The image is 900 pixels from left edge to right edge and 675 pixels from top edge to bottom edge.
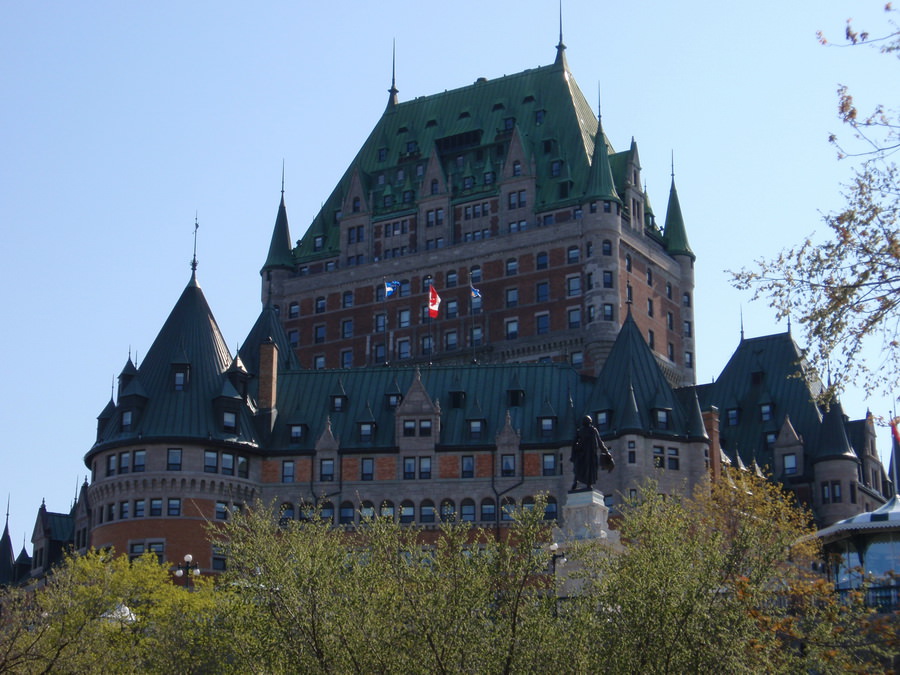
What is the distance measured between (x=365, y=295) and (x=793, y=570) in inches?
3644

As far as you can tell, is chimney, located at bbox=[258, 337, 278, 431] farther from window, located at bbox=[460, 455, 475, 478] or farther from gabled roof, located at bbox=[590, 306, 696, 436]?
gabled roof, located at bbox=[590, 306, 696, 436]

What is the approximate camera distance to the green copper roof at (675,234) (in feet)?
463

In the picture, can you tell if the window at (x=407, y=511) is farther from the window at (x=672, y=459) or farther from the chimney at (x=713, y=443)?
the chimney at (x=713, y=443)

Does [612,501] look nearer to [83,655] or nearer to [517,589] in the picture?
[83,655]

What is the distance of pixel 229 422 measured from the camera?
10631 centimetres

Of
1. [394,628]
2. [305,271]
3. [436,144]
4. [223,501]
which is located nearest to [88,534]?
[223,501]

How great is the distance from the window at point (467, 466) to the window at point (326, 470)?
8109 millimetres

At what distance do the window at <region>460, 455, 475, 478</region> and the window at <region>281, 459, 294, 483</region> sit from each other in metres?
10.6

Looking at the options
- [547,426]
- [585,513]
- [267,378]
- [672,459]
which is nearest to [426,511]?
[547,426]

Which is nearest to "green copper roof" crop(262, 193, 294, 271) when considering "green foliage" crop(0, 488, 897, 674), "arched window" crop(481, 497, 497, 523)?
"arched window" crop(481, 497, 497, 523)

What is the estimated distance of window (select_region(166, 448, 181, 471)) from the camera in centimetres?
10375

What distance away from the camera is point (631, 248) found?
436ft

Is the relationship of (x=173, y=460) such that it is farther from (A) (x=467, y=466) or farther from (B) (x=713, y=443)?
(B) (x=713, y=443)

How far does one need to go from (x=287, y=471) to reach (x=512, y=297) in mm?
31715
